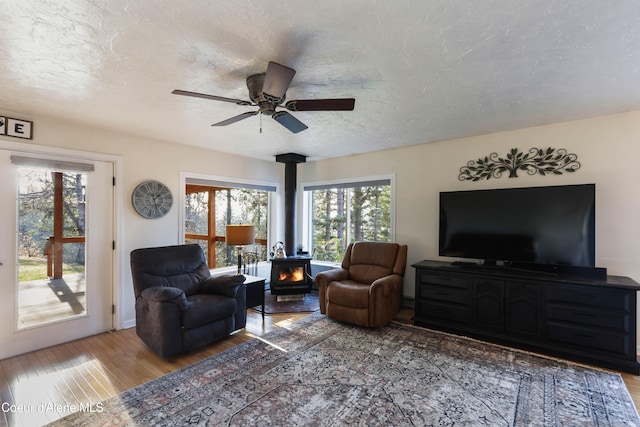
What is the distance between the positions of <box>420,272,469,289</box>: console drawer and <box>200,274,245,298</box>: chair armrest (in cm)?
222

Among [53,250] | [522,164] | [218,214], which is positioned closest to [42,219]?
[53,250]

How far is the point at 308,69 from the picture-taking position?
6.79 feet

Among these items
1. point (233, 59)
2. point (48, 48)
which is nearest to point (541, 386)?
point (233, 59)

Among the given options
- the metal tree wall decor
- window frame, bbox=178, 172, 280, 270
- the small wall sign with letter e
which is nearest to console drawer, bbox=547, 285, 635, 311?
the metal tree wall decor

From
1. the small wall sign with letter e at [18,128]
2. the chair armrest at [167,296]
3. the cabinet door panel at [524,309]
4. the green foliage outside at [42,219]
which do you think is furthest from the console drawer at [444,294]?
the small wall sign with letter e at [18,128]

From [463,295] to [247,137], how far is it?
330 centimetres

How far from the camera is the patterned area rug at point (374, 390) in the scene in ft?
6.52

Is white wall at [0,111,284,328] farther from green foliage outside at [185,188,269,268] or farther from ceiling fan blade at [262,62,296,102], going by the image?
ceiling fan blade at [262,62,296,102]

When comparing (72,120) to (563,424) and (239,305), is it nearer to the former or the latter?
(239,305)

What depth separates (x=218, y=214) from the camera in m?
4.96

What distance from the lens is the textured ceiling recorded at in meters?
1.50

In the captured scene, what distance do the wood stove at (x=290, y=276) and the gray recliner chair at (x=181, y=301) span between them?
128 centimetres

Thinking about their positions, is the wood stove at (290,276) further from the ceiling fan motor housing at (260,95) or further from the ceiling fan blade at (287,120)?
the ceiling fan motor housing at (260,95)

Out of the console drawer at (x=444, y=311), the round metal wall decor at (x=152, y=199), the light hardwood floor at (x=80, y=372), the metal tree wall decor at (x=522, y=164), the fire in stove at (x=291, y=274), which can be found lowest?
the light hardwood floor at (x=80, y=372)
